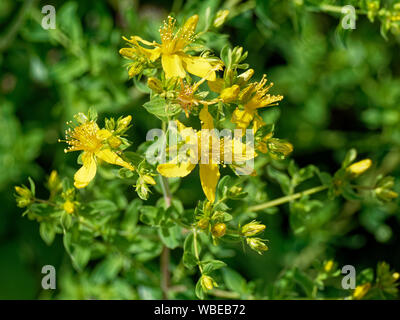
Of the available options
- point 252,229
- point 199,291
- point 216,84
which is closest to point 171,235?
point 199,291

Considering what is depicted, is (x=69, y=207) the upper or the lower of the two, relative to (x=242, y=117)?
lower

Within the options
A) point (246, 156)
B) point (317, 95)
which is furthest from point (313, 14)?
point (246, 156)

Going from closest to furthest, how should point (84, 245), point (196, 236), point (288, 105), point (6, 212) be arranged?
point (196, 236)
point (84, 245)
point (6, 212)
point (288, 105)

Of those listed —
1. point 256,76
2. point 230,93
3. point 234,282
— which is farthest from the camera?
point 256,76

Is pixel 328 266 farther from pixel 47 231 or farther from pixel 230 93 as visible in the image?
pixel 47 231

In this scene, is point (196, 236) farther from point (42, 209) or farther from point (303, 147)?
point (303, 147)

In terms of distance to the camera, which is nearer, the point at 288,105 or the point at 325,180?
the point at 325,180

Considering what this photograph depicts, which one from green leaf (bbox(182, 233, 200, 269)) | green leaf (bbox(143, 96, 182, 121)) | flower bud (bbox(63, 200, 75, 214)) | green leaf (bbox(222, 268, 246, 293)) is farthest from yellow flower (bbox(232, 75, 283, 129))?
green leaf (bbox(222, 268, 246, 293))
